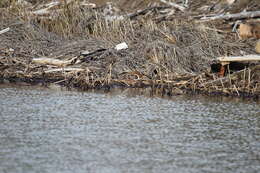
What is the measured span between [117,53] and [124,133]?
6113 millimetres

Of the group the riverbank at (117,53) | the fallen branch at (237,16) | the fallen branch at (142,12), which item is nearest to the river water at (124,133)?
the riverbank at (117,53)

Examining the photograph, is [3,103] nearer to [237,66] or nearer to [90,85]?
[90,85]

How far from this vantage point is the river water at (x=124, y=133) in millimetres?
8359

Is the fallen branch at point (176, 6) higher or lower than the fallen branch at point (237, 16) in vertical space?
higher

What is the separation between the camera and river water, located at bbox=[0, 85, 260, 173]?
836cm

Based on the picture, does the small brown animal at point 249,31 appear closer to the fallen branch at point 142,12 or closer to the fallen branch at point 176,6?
the fallen branch at point 176,6

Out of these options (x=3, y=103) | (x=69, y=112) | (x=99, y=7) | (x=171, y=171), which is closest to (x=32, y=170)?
(x=171, y=171)

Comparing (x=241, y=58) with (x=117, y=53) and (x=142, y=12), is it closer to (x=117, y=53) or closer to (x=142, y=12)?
(x=117, y=53)

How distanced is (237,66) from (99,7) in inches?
373

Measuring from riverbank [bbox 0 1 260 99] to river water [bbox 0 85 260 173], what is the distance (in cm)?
101

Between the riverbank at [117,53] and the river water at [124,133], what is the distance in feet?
3.31

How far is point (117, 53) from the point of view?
16016 mm

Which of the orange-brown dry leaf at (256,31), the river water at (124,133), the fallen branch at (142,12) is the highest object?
the fallen branch at (142,12)

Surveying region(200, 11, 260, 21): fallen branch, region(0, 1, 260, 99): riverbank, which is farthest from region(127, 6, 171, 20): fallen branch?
region(0, 1, 260, 99): riverbank
